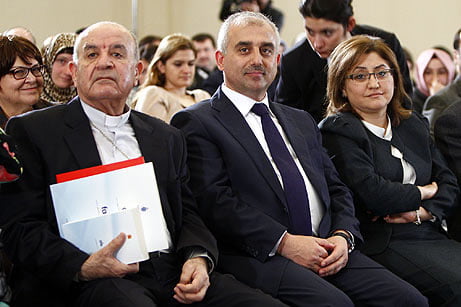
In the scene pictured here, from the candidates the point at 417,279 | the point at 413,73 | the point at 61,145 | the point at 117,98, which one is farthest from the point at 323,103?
the point at 413,73

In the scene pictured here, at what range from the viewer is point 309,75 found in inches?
155

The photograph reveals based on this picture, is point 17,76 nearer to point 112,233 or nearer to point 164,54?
point 112,233

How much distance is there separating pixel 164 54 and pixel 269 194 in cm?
242

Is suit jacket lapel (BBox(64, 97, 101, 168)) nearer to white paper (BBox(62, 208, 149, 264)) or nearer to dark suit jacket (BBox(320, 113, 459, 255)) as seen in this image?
white paper (BBox(62, 208, 149, 264))

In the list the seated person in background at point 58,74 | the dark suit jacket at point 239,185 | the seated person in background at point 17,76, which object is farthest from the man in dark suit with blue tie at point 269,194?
the seated person in background at point 58,74

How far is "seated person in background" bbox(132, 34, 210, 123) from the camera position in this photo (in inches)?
180

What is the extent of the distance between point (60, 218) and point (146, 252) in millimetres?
312

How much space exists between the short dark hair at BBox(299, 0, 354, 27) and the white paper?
6.23ft

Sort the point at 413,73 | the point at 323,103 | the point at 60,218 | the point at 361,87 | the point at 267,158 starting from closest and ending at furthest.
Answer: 1. the point at 60,218
2. the point at 267,158
3. the point at 361,87
4. the point at 323,103
5. the point at 413,73

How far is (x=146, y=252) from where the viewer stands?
7.52ft

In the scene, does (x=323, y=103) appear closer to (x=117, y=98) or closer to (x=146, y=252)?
(x=117, y=98)

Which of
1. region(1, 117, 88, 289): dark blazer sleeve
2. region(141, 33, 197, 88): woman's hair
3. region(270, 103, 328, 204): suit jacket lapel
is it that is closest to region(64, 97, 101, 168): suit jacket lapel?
region(1, 117, 88, 289): dark blazer sleeve

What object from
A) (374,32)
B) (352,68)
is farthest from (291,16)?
(352,68)

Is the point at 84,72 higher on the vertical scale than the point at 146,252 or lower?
higher
